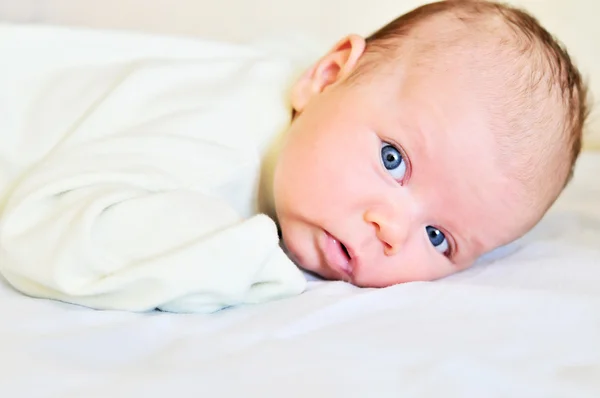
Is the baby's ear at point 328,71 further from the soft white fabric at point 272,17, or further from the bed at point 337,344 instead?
the soft white fabric at point 272,17

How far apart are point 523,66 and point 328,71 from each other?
26 cm

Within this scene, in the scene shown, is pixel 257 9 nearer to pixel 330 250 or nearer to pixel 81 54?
pixel 81 54

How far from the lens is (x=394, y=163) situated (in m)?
0.88

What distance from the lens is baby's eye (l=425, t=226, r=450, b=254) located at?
3.02 ft

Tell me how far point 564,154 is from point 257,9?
0.88 meters

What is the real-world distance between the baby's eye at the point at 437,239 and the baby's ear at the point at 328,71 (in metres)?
0.23

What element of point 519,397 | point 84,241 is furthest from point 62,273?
point 519,397

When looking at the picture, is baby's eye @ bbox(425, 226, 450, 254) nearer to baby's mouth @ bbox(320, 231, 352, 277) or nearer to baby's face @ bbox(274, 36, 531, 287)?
baby's face @ bbox(274, 36, 531, 287)

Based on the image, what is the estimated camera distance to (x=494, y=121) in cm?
87

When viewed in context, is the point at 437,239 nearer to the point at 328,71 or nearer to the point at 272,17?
the point at 328,71

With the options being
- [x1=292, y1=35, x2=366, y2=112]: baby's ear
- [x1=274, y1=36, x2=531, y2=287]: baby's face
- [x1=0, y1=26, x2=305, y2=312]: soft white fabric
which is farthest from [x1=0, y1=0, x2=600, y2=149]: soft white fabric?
[x1=274, y1=36, x2=531, y2=287]: baby's face

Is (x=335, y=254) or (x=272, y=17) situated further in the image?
(x=272, y=17)

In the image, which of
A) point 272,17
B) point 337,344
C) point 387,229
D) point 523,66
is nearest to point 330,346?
point 337,344

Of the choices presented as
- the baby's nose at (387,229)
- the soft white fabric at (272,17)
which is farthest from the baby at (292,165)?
the soft white fabric at (272,17)
